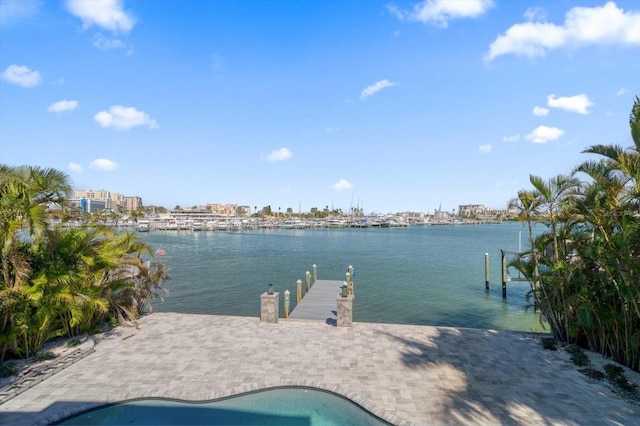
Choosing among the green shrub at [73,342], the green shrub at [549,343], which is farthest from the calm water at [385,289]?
the green shrub at [73,342]

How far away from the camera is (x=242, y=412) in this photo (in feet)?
21.7

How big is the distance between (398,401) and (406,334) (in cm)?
421

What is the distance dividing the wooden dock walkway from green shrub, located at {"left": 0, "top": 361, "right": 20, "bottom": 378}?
349 inches

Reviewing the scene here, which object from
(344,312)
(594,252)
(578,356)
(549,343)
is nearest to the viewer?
(594,252)

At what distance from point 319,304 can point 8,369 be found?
1128 cm

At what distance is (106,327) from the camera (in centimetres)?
1128

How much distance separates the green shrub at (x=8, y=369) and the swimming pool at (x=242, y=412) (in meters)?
2.74

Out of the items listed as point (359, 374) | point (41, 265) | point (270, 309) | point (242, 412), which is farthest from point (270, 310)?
point (41, 265)

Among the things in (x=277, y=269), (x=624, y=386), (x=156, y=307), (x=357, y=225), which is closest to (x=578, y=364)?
(x=624, y=386)

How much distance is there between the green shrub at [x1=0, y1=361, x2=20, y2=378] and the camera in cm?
772

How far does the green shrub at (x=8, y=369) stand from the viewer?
7.72 metres

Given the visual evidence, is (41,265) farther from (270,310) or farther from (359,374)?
(359,374)

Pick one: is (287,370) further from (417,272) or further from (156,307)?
(417,272)

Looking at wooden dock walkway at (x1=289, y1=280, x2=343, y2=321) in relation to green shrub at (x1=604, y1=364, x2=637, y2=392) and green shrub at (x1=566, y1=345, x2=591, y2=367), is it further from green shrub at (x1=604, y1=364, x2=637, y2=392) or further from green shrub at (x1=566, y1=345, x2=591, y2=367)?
green shrub at (x1=604, y1=364, x2=637, y2=392)
